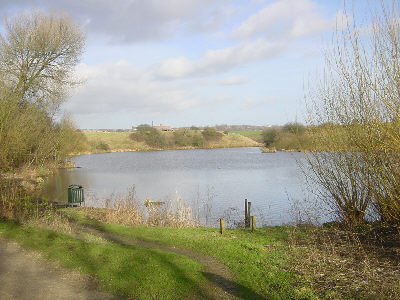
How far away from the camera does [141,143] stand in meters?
91.7

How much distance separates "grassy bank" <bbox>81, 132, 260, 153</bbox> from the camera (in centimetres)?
8400

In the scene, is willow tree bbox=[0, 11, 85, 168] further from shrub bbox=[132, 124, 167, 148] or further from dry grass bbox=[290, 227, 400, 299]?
shrub bbox=[132, 124, 167, 148]

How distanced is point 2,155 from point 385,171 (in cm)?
1521

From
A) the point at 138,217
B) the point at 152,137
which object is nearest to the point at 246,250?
the point at 138,217

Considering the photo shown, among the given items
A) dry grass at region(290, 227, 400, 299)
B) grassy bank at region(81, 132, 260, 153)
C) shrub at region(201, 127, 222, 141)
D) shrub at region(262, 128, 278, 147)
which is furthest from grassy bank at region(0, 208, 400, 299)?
shrub at region(201, 127, 222, 141)

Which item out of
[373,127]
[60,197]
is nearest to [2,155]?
[60,197]

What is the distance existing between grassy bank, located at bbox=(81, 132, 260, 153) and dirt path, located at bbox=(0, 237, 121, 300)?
73888 mm

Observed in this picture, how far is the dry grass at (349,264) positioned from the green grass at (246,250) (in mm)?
397

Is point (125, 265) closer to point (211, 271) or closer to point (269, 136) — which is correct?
point (211, 271)

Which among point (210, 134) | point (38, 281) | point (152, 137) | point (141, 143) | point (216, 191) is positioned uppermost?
point (210, 134)

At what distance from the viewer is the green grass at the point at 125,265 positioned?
A: 6.85 m

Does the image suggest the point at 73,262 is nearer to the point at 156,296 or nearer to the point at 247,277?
the point at 156,296

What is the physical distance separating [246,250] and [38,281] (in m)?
4.66

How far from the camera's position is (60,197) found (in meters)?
23.4
